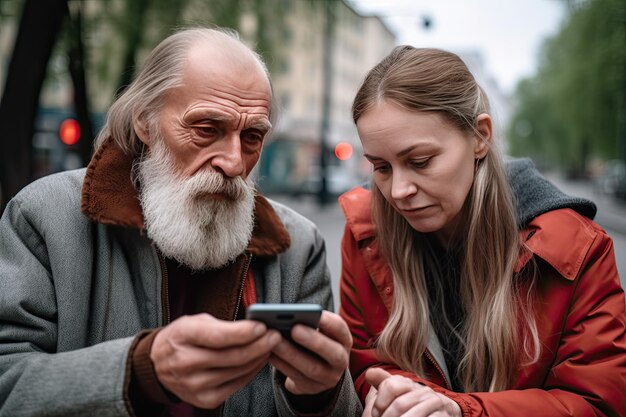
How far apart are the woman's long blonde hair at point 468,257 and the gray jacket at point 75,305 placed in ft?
1.38

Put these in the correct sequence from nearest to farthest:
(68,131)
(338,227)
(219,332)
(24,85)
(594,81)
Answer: (219,332)
(24,85)
(68,131)
(338,227)
(594,81)

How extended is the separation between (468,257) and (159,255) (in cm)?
124

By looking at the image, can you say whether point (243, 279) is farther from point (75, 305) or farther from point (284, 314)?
point (284, 314)

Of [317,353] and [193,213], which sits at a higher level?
[193,213]

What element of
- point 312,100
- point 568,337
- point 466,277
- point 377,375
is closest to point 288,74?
point 312,100

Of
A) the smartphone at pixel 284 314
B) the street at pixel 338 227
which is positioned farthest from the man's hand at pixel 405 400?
the street at pixel 338 227

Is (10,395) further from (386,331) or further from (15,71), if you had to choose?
(15,71)

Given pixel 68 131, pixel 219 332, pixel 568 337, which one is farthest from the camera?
pixel 68 131

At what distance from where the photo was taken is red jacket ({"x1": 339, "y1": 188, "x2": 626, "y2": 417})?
92.8 inches

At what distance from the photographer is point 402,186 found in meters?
2.54

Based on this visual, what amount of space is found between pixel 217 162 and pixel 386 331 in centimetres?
96

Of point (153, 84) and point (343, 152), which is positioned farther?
point (343, 152)

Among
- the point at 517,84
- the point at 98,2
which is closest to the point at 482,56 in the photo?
the point at 517,84

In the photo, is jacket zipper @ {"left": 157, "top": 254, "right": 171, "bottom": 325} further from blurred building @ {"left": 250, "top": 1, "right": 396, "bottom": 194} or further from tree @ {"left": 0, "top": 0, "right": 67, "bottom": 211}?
blurred building @ {"left": 250, "top": 1, "right": 396, "bottom": 194}
